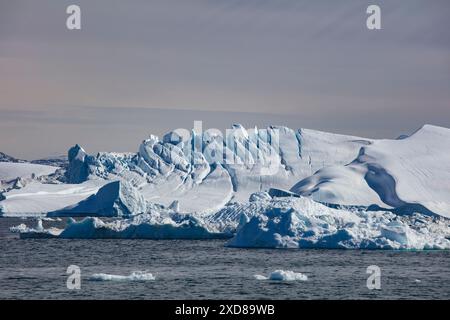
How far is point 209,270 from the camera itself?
3950cm

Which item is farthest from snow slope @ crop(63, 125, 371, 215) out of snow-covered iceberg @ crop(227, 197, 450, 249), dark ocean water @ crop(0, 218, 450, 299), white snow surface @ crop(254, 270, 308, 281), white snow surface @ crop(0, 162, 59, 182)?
white snow surface @ crop(0, 162, 59, 182)

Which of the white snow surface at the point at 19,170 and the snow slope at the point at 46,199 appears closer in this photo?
the snow slope at the point at 46,199

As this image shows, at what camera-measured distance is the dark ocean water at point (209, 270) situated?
3272 centimetres

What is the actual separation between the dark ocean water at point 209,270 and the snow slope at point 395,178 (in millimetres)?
25936

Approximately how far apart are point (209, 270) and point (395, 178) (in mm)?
43868

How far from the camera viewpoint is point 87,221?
58.4 metres

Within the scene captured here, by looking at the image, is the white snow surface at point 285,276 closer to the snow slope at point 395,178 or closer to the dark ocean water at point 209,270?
the dark ocean water at point 209,270

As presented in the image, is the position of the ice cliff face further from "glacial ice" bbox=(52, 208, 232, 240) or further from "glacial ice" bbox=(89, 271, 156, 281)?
"glacial ice" bbox=(89, 271, 156, 281)

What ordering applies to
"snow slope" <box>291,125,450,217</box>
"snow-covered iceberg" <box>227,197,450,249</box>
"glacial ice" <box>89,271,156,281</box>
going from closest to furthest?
1. "glacial ice" <box>89,271,156,281</box>
2. "snow-covered iceberg" <box>227,197,450,249</box>
3. "snow slope" <box>291,125,450,217</box>

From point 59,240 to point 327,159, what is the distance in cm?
4666

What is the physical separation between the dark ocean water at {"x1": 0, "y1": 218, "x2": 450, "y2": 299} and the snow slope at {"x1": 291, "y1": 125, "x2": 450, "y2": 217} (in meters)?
25.9

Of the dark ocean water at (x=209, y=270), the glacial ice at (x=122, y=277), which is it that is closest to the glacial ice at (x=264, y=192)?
the dark ocean water at (x=209, y=270)

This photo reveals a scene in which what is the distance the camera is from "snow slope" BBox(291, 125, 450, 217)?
253 ft
